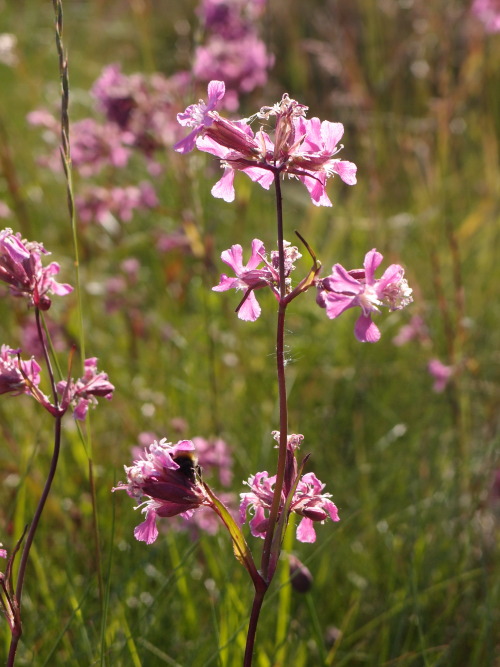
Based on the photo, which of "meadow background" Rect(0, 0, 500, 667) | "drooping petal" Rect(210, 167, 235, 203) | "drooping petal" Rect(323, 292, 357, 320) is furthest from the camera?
"meadow background" Rect(0, 0, 500, 667)

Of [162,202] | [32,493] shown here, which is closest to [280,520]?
[32,493]

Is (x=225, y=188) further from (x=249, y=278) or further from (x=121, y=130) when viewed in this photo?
(x=121, y=130)

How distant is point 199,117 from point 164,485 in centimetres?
39

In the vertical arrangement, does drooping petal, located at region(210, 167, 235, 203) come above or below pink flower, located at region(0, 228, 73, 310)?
above

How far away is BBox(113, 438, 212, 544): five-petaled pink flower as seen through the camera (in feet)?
2.79

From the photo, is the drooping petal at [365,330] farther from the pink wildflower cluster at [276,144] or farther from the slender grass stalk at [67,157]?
the slender grass stalk at [67,157]

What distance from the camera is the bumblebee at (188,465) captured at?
0.86m

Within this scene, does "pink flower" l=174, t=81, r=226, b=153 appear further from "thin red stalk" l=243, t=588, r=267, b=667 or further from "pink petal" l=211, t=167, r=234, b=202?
"thin red stalk" l=243, t=588, r=267, b=667

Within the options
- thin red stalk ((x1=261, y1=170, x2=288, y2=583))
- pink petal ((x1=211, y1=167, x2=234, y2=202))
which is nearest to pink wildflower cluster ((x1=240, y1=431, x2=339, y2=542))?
thin red stalk ((x1=261, y1=170, x2=288, y2=583))

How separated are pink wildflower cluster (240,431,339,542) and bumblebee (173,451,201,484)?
64 millimetres

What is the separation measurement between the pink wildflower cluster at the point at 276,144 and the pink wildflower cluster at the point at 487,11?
2.06 m

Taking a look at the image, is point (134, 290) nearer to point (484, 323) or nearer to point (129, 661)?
point (484, 323)

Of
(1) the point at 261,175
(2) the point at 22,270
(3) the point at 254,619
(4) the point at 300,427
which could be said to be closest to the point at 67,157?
(2) the point at 22,270

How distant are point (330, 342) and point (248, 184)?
52cm
